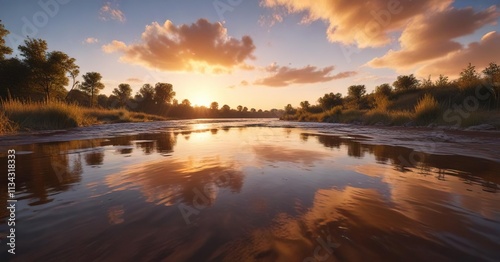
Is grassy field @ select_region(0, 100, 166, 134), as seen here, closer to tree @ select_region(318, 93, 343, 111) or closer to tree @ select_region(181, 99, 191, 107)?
tree @ select_region(318, 93, 343, 111)

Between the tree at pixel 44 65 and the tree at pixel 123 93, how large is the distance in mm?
43529

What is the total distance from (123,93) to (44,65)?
50674mm

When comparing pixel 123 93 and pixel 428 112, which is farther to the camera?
pixel 123 93

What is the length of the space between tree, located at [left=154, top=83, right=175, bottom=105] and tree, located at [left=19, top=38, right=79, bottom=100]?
45099 millimetres

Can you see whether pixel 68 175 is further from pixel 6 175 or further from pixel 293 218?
pixel 293 218

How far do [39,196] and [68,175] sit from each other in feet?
2.79

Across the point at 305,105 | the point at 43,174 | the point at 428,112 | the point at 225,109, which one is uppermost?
the point at 225,109

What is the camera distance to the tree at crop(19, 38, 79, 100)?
99.2 ft

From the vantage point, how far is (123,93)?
78125mm

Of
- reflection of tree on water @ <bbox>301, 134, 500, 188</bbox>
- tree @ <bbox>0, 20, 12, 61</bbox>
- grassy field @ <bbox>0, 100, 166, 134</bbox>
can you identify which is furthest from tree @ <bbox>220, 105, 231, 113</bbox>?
reflection of tree on water @ <bbox>301, 134, 500, 188</bbox>

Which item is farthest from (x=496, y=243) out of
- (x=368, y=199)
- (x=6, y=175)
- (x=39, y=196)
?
(x=6, y=175)

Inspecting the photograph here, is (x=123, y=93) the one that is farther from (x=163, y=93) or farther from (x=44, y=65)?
(x=44, y=65)

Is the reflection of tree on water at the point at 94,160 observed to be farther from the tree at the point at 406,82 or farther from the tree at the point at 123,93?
the tree at the point at 123,93

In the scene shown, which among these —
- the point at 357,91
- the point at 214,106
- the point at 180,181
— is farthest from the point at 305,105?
the point at 214,106
